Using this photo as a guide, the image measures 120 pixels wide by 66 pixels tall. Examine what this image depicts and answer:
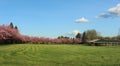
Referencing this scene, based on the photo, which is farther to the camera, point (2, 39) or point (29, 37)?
point (29, 37)

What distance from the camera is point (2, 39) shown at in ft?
311

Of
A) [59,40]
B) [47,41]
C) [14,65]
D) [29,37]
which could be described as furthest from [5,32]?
[14,65]

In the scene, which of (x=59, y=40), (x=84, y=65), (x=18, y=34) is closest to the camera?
(x=84, y=65)

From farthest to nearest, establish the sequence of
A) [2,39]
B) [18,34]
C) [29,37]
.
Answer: [29,37] < [18,34] < [2,39]

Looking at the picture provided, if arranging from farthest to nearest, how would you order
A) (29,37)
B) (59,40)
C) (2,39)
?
(59,40) → (29,37) → (2,39)

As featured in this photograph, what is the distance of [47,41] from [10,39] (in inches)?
826

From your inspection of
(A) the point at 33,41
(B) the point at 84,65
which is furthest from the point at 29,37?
(B) the point at 84,65

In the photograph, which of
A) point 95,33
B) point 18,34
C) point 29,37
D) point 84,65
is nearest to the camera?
point 84,65

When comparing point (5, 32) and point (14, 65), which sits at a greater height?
point (5, 32)

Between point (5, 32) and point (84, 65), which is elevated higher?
point (5, 32)

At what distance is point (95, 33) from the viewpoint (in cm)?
17825

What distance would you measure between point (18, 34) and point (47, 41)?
698 inches

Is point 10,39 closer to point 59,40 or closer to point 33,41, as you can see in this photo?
point 33,41

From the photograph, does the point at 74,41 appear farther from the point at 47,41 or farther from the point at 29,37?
the point at 29,37
